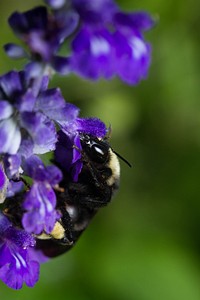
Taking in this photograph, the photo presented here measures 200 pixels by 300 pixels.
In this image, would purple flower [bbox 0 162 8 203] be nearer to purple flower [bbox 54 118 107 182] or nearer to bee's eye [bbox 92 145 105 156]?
purple flower [bbox 54 118 107 182]

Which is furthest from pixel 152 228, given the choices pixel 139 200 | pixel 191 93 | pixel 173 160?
pixel 191 93

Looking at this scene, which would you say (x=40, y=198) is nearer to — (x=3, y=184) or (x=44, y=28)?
(x=3, y=184)

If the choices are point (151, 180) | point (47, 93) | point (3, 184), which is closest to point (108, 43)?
point (47, 93)

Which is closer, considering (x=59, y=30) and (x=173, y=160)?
(x=59, y=30)

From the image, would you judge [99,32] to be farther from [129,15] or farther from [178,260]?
[178,260]

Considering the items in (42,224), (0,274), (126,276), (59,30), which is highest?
(59,30)
